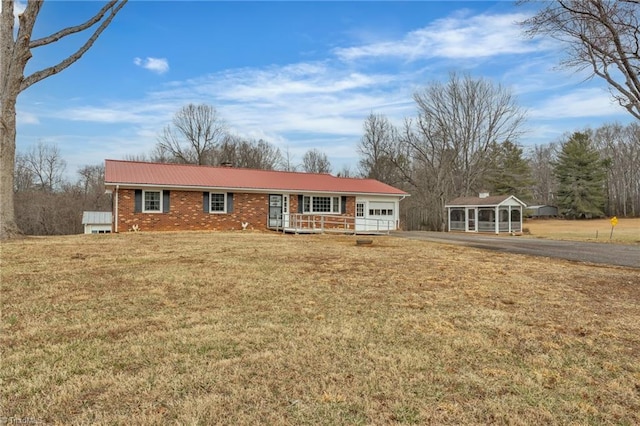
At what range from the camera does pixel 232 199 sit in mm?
21125

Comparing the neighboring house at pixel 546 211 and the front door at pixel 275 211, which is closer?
the front door at pixel 275 211

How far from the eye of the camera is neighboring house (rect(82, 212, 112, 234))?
2895cm

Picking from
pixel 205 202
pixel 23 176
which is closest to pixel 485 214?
pixel 205 202

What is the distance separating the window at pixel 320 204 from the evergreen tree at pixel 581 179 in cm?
4180

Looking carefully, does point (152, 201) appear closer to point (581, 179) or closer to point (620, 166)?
point (581, 179)

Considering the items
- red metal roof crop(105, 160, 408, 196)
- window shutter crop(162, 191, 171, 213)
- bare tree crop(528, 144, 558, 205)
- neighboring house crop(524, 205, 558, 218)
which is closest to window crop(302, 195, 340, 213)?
red metal roof crop(105, 160, 408, 196)

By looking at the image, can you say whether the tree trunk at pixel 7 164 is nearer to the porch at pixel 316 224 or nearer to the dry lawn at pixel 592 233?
the porch at pixel 316 224

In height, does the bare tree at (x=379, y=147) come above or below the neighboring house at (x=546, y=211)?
above

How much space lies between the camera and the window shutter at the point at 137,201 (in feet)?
61.3

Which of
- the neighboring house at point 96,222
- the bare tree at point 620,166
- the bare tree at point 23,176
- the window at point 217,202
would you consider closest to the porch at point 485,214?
the window at point 217,202

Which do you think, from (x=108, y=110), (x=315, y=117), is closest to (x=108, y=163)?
(x=108, y=110)

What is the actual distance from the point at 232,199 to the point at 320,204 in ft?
18.4

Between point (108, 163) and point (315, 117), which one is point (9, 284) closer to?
point (108, 163)

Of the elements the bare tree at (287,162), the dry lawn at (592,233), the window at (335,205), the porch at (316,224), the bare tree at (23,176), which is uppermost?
the bare tree at (287,162)
